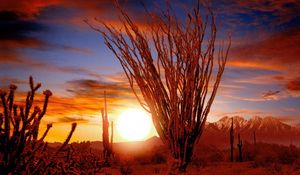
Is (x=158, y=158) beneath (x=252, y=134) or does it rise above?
beneath

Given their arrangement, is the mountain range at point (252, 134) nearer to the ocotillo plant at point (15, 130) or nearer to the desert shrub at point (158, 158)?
the desert shrub at point (158, 158)

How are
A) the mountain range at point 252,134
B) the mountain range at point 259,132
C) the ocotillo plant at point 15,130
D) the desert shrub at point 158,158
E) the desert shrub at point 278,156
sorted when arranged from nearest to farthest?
the ocotillo plant at point 15,130, the desert shrub at point 278,156, the desert shrub at point 158,158, the mountain range at point 252,134, the mountain range at point 259,132

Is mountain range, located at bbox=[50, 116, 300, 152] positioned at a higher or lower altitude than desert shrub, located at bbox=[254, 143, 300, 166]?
higher

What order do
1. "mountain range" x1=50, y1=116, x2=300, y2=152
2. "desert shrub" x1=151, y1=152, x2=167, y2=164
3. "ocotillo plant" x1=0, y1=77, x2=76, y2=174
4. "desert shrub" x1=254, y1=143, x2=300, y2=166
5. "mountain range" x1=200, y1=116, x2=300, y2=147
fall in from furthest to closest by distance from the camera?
"mountain range" x1=200, y1=116, x2=300, y2=147 < "mountain range" x1=50, y1=116, x2=300, y2=152 < "desert shrub" x1=151, y1=152, x2=167, y2=164 < "desert shrub" x1=254, y1=143, x2=300, y2=166 < "ocotillo plant" x1=0, y1=77, x2=76, y2=174

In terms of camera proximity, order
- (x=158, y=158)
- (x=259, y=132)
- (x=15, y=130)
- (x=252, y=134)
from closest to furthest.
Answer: (x=15, y=130), (x=158, y=158), (x=252, y=134), (x=259, y=132)

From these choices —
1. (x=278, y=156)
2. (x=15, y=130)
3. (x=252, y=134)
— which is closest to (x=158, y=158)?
(x=278, y=156)

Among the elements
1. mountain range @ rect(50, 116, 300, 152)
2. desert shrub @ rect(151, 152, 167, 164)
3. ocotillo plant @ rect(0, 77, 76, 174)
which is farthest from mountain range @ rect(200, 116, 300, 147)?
ocotillo plant @ rect(0, 77, 76, 174)

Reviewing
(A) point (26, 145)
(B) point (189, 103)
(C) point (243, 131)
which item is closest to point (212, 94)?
(B) point (189, 103)

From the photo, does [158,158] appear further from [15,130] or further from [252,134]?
[252,134]

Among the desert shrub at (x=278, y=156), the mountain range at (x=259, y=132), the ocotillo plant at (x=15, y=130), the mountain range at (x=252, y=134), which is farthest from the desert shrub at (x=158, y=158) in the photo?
the mountain range at (x=259, y=132)

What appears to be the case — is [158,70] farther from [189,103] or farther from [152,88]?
[189,103]

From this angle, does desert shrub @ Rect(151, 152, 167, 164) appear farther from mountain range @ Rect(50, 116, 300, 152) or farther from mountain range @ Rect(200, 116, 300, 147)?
mountain range @ Rect(200, 116, 300, 147)

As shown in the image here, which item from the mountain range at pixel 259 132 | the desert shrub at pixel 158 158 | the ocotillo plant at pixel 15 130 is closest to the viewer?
the ocotillo plant at pixel 15 130

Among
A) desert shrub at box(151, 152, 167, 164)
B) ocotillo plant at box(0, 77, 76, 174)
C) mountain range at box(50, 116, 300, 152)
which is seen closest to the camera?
ocotillo plant at box(0, 77, 76, 174)
